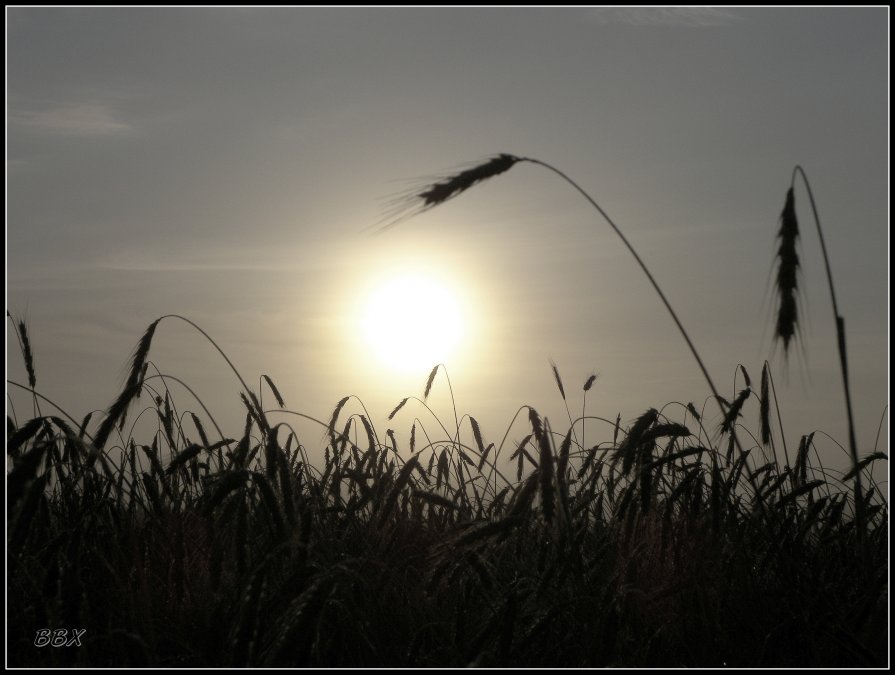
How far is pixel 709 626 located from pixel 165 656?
1.88 m

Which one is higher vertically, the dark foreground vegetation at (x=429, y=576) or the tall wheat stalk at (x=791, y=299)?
the tall wheat stalk at (x=791, y=299)

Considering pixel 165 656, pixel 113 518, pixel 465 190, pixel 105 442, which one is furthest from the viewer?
pixel 113 518

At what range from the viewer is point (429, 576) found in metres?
2.65

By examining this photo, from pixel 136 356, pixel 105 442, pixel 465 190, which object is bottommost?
pixel 105 442

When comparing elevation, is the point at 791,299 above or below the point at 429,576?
above

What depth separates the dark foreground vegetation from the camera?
2.50 m

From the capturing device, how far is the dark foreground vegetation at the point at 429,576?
250 centimetres

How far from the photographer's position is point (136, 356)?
140 inches

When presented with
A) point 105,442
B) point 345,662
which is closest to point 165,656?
point 345,662

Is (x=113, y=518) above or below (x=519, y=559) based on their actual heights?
above

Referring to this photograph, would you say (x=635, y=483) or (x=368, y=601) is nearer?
(x=368, y=601)

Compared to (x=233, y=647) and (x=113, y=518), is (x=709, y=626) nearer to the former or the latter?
(x=233, y=647)

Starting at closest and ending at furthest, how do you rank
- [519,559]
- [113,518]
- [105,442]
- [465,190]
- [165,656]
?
[465,190], [165,656], [105,442], [519,559], [113,518]

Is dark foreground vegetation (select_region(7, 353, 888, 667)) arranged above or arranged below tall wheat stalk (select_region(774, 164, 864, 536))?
below
